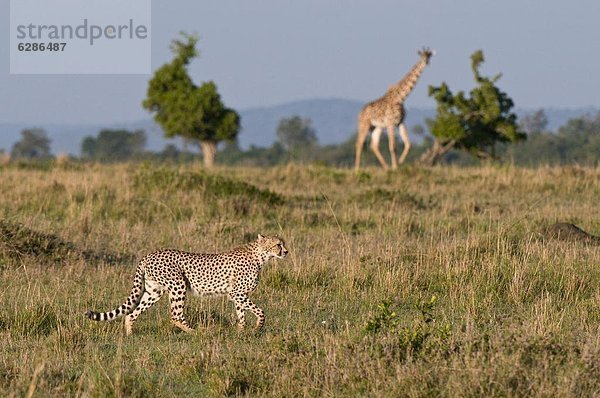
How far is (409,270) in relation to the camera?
30.0 feet

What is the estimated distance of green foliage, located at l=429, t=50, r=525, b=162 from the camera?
87.0 feet

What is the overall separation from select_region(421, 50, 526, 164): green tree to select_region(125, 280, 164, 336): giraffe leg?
65.2 feet

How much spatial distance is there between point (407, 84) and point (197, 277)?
56.3 feet

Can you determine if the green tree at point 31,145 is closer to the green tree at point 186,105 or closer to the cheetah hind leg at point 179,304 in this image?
the green tree at point 186,105

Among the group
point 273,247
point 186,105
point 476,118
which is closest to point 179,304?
point 273,247

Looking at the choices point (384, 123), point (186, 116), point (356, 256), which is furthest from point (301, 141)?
Answer: point (356, 256)

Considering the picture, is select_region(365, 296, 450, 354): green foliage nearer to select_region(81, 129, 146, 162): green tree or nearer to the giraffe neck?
the giraffe neck

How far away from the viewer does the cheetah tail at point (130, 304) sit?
690 centimetres

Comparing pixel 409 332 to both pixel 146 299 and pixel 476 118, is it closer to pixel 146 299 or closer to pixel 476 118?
pixel 146 299

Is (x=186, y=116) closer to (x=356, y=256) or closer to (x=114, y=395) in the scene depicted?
(x=356, y=256)

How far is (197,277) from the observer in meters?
7.15

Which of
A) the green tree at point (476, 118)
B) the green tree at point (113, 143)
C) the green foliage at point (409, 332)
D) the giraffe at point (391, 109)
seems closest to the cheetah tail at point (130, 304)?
the green foliage at point (409, 332)

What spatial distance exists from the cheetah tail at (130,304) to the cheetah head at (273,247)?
2.75 feet

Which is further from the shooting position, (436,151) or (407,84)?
(436,151)
